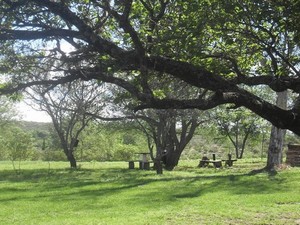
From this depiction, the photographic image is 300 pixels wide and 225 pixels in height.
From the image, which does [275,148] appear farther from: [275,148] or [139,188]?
[139,188]

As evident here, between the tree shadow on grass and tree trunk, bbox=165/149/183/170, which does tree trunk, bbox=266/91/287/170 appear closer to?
the tree shadow on grass

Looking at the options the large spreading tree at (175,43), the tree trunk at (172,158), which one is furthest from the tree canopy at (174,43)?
the tree trunk at (172,158)

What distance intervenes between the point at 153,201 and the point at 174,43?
580 centimetres

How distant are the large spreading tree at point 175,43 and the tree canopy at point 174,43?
Result: 0.02 m

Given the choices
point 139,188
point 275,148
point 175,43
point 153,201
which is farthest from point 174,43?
point 275,148

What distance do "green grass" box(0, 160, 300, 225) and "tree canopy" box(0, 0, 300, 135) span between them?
3.15 meters

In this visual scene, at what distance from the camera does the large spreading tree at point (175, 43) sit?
740cm

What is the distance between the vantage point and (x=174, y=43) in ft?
27.7

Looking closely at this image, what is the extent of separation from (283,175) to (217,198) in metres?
7.75

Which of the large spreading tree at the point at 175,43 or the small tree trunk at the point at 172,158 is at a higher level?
the large spreading tree at the point at 175,43

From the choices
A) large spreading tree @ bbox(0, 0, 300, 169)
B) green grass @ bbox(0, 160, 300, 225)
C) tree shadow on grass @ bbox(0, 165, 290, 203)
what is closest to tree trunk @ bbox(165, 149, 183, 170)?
tree shadow on grass @ bbox(0, 165, 290, 203)

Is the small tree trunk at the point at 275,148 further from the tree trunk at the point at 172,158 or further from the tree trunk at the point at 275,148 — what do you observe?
the tree trunk at the point at 172,158

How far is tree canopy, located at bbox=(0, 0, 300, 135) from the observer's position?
740 cm

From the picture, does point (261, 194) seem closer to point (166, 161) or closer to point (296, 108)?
point (296, 108)
